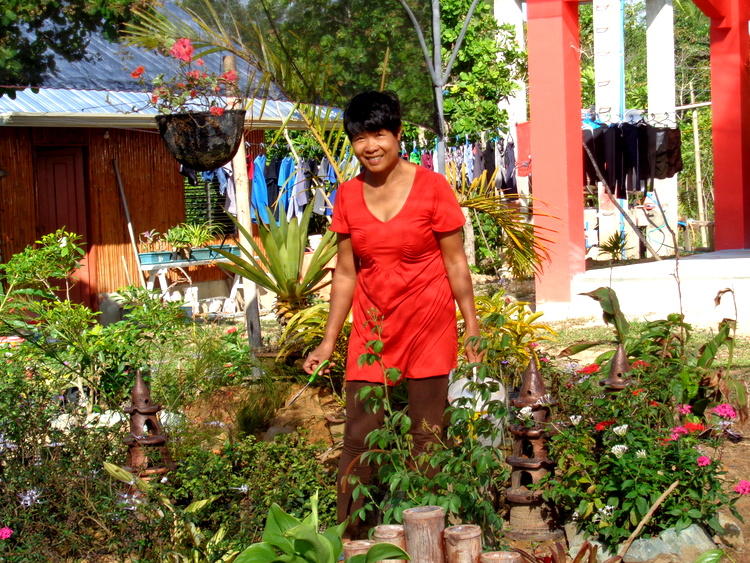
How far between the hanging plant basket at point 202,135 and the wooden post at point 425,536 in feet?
10.1

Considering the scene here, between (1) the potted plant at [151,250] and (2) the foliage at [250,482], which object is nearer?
(2) the foliage at [250,482]

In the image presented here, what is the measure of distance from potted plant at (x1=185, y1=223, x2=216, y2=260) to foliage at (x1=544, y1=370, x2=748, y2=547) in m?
8.73

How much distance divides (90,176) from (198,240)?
1.60 meters

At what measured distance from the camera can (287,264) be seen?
6.05 m

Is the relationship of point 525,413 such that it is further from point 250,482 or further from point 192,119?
point 192,119

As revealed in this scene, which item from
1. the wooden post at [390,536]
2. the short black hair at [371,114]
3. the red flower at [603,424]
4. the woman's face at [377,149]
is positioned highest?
the short black hair at [371,114]

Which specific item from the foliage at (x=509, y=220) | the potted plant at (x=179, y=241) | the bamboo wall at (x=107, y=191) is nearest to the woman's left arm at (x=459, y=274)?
the foliage at (x=509, y=220)

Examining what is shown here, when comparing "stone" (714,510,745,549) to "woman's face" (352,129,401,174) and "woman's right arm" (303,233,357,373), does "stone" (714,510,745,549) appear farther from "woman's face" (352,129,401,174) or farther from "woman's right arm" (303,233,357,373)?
"woman's face" (352,129,401,174)

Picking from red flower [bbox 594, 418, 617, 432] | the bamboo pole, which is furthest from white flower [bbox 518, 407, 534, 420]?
the bamboo pole

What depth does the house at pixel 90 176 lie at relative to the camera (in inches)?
390

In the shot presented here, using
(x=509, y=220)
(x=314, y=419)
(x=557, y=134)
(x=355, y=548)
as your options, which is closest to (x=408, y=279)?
(x=355, y=548)

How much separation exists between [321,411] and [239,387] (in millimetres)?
679

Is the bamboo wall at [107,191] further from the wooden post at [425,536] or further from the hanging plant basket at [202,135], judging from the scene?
the wooden post at [425,536]

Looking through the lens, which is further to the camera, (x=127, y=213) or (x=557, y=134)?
(x=127, y=213)
